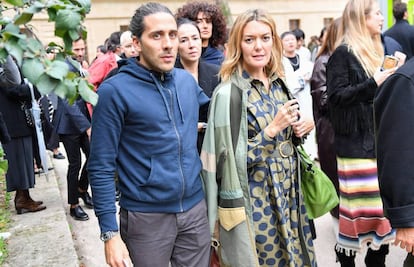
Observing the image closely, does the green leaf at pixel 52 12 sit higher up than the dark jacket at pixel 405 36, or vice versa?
the green leaf at pixel 52 12

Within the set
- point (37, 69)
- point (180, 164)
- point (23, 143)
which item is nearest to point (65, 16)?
point (37, 69)

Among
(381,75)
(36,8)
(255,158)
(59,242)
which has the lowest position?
(59,242)

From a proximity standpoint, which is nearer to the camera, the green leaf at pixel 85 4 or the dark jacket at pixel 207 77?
the green leaf at pixel 85 4

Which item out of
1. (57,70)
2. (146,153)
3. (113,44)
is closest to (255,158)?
(146,153)

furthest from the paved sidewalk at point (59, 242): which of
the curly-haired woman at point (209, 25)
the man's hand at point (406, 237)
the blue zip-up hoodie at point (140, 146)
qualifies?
the curly-haired woman at point (209, 25)

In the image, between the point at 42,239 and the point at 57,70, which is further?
the point at 42,239

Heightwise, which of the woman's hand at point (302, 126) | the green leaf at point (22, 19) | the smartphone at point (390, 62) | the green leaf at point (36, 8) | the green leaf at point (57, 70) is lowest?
the woman's hand at point (302, 126)

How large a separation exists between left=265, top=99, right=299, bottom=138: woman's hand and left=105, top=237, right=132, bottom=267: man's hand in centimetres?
89

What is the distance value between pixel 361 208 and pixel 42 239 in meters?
2.49

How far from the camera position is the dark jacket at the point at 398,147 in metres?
1.80

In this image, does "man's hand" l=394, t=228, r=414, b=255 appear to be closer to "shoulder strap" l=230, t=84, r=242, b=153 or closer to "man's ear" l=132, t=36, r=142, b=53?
"shoulder strap" l=230, t=84, r=242, b=153

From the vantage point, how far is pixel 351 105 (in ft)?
9.50

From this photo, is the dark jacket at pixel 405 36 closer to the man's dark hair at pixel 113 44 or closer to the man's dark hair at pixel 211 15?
the man's dark hair at pixel 211 15

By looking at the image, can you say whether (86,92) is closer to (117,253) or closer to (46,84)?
(46,84)
